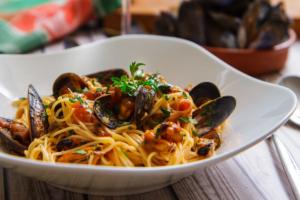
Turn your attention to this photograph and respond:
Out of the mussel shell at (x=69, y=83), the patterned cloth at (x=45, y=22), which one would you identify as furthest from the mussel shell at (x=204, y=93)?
the patterned cloth at (x=45, y=22)

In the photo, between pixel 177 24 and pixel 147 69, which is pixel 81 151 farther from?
pixel 177 24

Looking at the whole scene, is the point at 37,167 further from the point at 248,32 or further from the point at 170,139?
the point at 248,32

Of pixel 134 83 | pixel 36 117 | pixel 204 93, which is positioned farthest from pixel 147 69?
pixel 36 117

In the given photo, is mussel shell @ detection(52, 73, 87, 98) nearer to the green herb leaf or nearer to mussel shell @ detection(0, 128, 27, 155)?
the green herb leaf

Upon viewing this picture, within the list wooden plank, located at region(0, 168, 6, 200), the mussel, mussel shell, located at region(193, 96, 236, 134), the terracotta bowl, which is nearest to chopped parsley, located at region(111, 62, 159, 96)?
mussel shell, located at region(193, 96, 236, 134)

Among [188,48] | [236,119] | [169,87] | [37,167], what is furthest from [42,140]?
[188,48]

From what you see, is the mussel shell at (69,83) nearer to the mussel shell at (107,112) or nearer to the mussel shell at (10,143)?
the mussel shell at (107,112)
